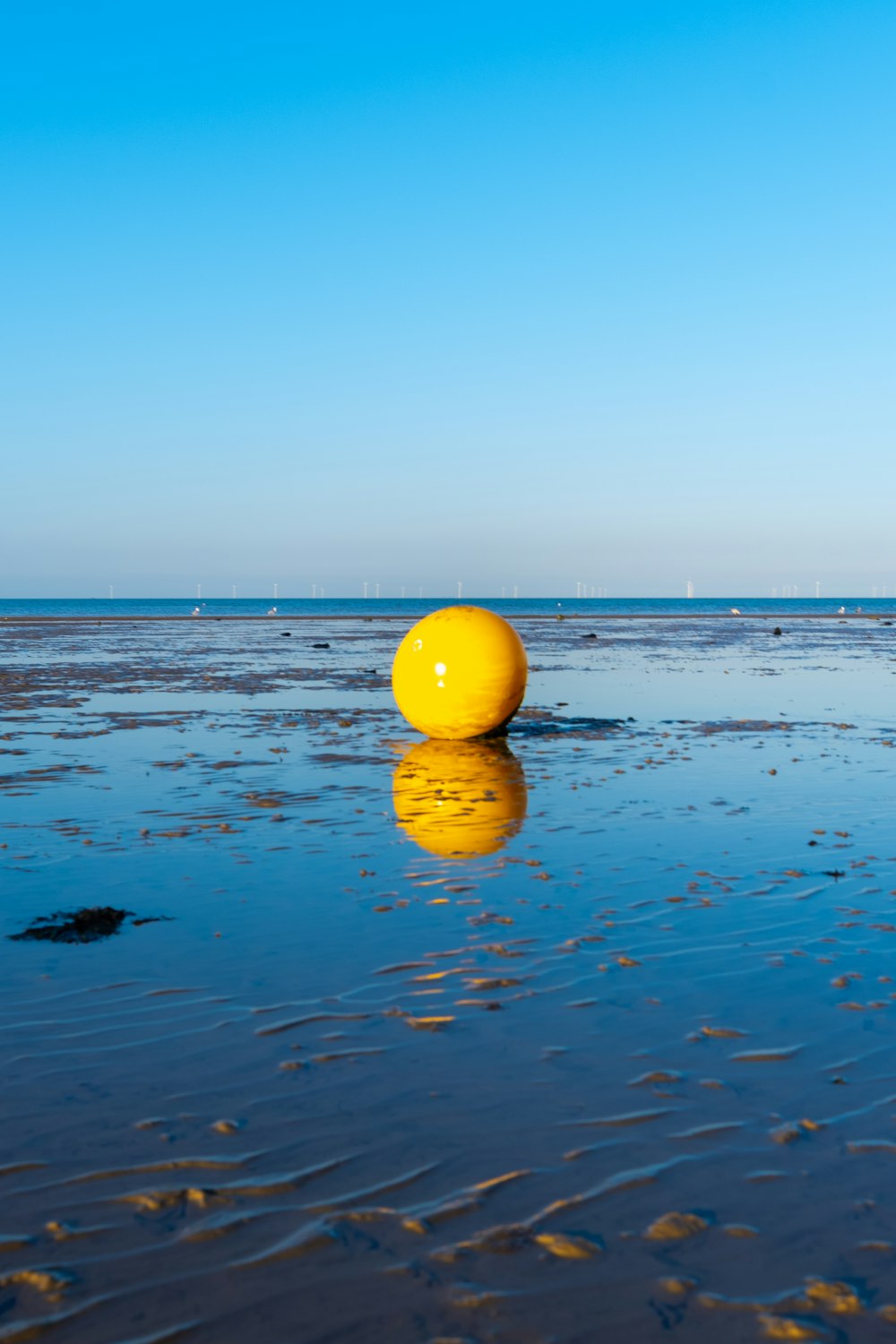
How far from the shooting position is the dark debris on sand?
7332mm

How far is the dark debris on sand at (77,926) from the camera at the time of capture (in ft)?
24.1

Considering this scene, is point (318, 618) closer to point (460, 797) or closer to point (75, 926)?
point (460, 797)

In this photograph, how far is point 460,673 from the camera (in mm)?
16484

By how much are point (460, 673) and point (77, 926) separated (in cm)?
944

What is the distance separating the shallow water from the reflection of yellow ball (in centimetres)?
356

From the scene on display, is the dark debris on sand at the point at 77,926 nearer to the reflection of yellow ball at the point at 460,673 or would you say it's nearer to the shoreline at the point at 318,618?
the reflection of yellow ball at the point at 460,673

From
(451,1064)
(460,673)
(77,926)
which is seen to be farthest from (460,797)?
(451,1064)

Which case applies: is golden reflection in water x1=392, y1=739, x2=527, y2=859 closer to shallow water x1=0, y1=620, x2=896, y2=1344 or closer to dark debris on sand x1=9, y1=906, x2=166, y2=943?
shallow water x1=0, y1=620, x2=896, y2=1344

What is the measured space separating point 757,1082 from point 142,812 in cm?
765

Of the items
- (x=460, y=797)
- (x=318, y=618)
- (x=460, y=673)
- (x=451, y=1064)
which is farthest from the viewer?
(x=318, y=618)

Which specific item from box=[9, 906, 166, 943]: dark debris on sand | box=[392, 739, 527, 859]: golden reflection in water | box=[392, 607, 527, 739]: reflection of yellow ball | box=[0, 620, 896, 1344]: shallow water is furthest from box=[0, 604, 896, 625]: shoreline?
box=[9, 906, 166, 943]: dark debris on sand

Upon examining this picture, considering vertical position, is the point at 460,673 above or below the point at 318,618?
above

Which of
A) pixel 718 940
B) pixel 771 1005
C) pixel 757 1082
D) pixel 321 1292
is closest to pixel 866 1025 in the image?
pixel 771 1005

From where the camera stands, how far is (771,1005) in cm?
618
